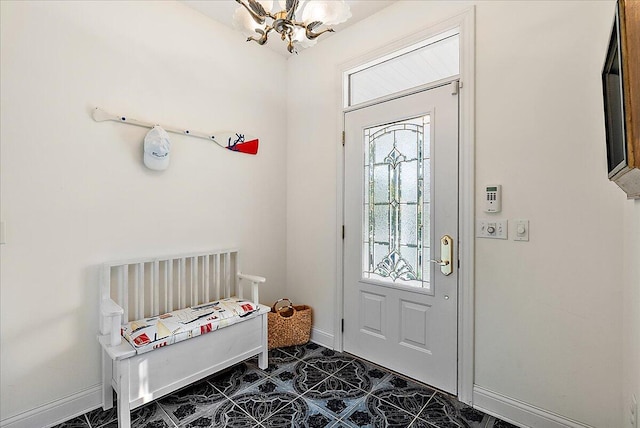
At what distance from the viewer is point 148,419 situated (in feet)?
6.24

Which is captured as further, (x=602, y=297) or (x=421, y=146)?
(x=421, y=146)

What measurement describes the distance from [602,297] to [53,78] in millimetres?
3245

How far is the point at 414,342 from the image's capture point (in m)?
2.35

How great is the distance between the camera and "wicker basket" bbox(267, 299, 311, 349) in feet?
9.23

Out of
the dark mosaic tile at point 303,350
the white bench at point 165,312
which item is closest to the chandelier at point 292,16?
the white bench at point 165,312

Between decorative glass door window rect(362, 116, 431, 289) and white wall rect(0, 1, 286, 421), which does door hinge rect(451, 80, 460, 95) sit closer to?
decorative glass door window rect(362, 116, 431, 289)

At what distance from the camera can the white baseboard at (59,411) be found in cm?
179

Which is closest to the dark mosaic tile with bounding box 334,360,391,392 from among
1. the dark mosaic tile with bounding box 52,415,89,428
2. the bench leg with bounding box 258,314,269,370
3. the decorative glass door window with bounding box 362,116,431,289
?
the bench leg with bounding box 258,314,269,370

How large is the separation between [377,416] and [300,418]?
461mm

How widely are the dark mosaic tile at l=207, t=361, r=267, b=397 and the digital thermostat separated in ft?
6.38

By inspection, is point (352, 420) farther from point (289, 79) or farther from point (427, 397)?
point (289, 79)

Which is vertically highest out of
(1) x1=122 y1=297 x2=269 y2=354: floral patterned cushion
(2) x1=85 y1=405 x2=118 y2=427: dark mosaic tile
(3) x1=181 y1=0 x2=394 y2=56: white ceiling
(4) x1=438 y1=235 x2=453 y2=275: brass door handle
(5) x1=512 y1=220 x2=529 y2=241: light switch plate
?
(3) x1=181 y1=0 x2=394 y2=56: white ceiling

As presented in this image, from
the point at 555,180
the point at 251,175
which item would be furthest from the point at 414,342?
the point at 251,175

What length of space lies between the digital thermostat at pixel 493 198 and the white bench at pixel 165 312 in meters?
1.74
